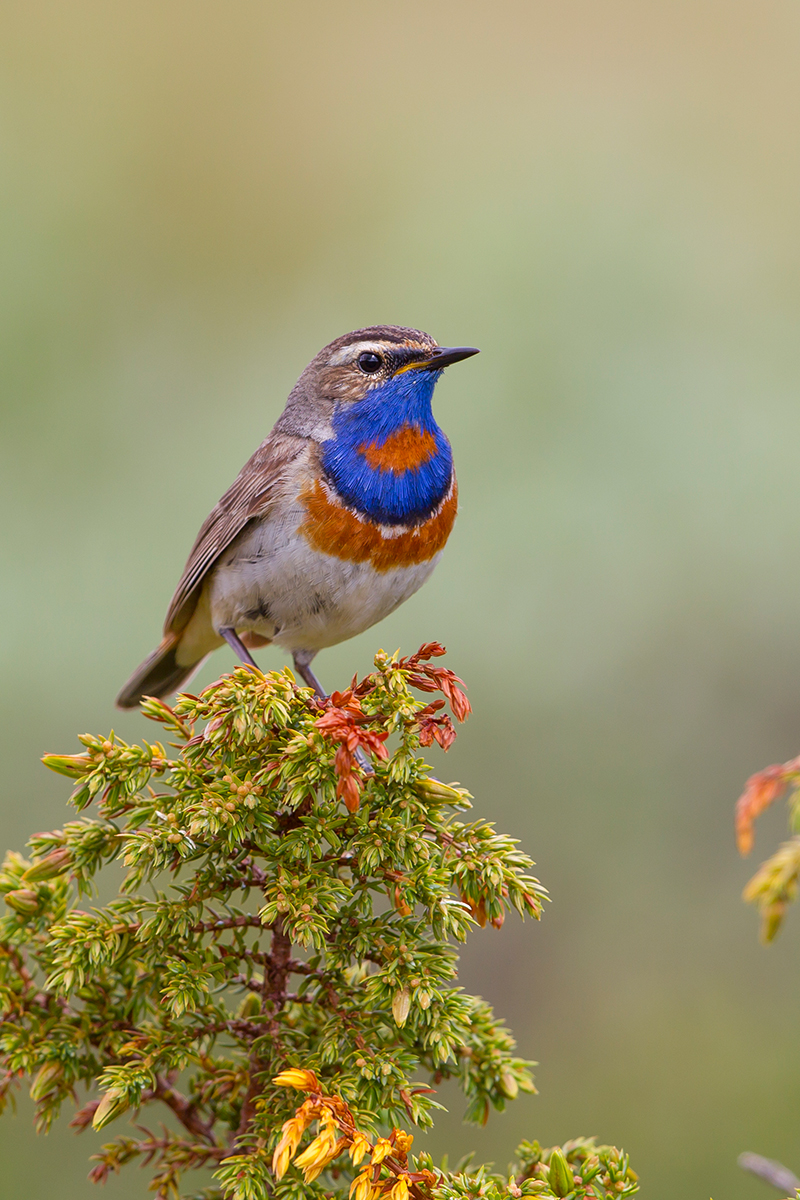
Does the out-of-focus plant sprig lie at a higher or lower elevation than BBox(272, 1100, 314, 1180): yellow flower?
higher

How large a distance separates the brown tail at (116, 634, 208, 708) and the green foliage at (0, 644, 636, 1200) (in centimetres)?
194

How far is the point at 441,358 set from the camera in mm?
3377

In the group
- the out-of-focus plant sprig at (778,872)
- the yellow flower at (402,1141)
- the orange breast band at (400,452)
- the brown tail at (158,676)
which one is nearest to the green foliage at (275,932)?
the yellow flower at (402,1141)

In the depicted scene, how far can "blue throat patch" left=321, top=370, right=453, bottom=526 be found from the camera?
3.36m

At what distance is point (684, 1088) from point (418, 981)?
3.21 meters

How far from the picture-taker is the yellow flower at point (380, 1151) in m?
1.74

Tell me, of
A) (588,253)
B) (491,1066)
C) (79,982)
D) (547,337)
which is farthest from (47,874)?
(588,253)

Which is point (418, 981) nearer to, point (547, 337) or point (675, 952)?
point (675, 952)

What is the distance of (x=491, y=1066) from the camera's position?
7.34 feet

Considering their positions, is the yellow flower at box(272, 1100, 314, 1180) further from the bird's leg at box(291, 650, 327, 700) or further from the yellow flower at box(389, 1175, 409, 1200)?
the bird's leg at box(291, 650, 327, 700)

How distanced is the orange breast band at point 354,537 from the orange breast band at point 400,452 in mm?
172

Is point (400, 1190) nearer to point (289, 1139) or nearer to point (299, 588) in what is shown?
point (289, 1139)

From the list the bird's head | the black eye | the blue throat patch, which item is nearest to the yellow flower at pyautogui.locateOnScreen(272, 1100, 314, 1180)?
the blue throat patch

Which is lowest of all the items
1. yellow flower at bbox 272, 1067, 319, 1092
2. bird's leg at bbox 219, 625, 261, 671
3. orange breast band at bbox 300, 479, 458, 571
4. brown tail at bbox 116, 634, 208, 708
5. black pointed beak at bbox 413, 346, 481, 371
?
yellow flower at bbox 272, 1067, 319, 1092
